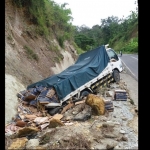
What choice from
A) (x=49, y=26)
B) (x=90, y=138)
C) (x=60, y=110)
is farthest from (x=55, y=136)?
(x=49, y=26)

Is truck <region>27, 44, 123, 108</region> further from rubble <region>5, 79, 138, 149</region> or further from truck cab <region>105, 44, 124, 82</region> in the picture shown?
rubble <region>5, 79, 138, 149</region>

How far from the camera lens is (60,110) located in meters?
9.97

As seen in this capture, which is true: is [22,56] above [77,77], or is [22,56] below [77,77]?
above

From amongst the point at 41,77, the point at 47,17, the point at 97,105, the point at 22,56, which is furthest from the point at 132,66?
the point at 97,105

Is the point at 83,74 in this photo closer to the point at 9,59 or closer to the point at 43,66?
the point at 9,59

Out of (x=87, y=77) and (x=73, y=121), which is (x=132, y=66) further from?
(x=73, y=121)

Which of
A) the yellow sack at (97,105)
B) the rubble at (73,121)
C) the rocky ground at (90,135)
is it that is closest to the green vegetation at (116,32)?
the rubble at (73,121)

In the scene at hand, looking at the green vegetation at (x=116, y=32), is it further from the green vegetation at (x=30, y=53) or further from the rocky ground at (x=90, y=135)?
the rocky ground at (x=90, y=135)

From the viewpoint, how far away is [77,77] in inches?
430

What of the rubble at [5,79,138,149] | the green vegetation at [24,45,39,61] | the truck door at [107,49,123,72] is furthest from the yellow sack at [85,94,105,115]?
the green vegetation at [24,45,39,61]

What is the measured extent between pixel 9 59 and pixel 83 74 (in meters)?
4.86

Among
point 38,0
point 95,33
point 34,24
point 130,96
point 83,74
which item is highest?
point 95,33

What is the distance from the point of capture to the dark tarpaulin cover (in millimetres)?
10211

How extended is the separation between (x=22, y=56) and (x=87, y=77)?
5755mm
